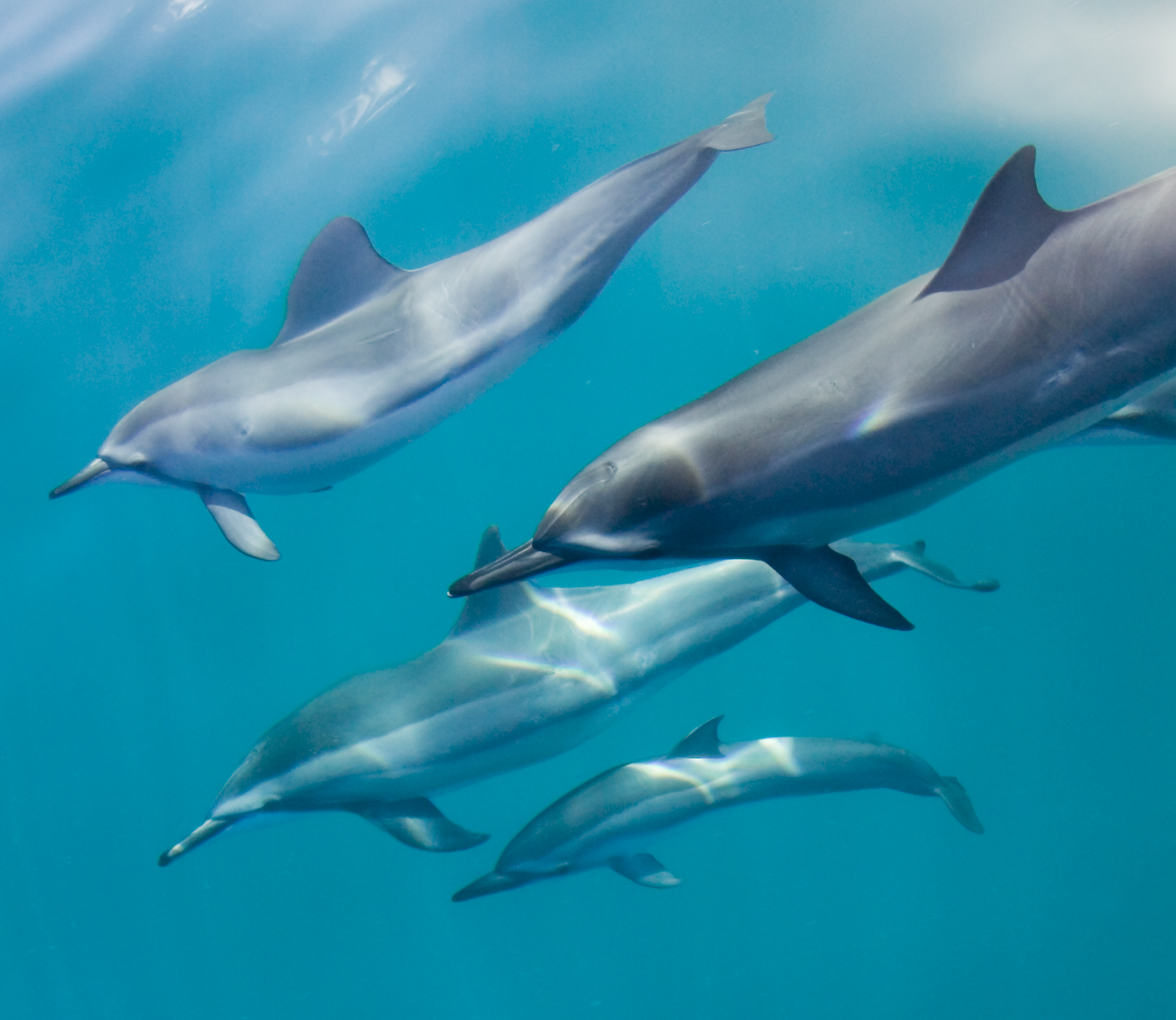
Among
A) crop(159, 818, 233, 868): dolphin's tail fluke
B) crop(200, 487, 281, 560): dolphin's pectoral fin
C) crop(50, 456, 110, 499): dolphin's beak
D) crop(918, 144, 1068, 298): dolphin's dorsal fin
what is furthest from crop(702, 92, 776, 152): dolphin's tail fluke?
crop(159, 818, 233, 868): dolphin's tail fluke

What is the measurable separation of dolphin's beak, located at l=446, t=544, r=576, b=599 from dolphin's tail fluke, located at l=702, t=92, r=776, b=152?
6.32 feet

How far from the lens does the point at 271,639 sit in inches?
264

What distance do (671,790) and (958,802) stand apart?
1907 millimetres

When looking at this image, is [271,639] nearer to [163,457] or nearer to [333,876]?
[333,876]

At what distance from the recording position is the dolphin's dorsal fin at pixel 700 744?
4.69 metres

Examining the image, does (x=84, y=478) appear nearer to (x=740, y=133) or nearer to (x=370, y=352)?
(x=370, y=352)

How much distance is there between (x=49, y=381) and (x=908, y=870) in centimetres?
785

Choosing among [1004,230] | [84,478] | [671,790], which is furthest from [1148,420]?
[84,478]

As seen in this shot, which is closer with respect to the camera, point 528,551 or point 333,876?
point 528,551

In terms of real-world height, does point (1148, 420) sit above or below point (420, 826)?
above

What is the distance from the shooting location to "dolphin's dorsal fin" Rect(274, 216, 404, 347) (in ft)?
13.1

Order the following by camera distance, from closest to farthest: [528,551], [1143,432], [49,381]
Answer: [528,551], [1143,432], [49,381]

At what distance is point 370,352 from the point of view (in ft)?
12.5

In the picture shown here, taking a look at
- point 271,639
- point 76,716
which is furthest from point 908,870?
point 76,716
